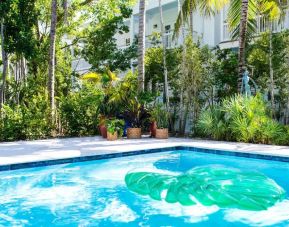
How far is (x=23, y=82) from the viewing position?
1623cm

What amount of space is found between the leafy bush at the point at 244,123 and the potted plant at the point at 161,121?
131cm

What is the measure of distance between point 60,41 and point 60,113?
17.6 ft

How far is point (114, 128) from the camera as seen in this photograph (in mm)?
12641

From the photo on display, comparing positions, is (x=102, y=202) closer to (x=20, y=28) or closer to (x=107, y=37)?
(x=20, y=28)

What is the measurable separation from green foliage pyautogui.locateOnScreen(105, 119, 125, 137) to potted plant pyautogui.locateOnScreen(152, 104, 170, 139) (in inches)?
49.8

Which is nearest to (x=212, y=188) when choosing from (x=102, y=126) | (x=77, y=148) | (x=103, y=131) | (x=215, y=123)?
(x=77, y=148)

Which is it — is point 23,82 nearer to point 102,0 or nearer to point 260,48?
point 102,0

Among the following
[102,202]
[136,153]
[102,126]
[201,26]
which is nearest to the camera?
[102,202]

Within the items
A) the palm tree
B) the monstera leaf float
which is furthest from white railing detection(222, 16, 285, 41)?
the monstera leaf float

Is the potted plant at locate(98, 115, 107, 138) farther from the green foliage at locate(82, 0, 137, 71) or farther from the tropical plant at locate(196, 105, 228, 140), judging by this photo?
the green foliage at locate(82, 0, 137, 71)

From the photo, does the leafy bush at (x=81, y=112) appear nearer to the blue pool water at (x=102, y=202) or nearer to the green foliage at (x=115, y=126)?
the green foliage at (x=115, y=126)

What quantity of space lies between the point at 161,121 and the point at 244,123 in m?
3.12

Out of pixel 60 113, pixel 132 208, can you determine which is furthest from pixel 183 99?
pixel 132 208

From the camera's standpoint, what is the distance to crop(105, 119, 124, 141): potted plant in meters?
12.5
